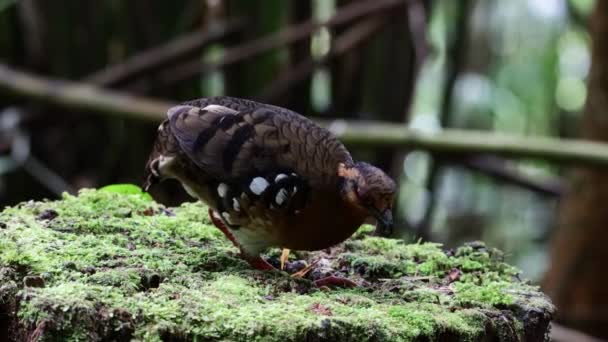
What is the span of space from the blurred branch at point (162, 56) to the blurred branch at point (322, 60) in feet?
1.83

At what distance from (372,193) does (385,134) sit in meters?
3.31

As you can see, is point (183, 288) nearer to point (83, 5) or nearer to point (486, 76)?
point (83, 5)

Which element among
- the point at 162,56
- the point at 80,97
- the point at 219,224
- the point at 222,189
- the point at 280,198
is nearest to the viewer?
the point at 280,198

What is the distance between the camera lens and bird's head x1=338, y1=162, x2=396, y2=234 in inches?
106

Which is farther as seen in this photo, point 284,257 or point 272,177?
point 284,257

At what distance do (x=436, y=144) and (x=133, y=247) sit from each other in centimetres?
338

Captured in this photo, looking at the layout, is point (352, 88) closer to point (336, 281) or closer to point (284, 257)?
point (284, 257)

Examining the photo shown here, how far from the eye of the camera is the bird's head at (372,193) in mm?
2699

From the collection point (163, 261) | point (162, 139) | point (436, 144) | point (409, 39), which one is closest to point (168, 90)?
point (409, 39)

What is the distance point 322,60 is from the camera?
663 centimetres

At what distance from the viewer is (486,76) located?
26.7 ft

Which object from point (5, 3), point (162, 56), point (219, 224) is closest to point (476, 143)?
point (162, 56)

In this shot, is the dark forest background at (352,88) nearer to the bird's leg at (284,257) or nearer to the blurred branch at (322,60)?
the blurred branch at (322,60)

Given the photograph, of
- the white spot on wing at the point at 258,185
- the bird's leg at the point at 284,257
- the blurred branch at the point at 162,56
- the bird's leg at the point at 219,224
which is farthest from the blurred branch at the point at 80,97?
the white spot on wing at the point at 258,185
